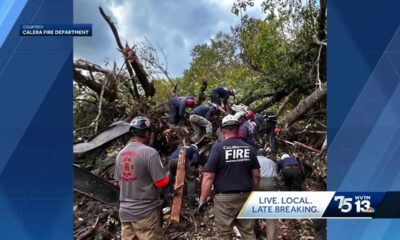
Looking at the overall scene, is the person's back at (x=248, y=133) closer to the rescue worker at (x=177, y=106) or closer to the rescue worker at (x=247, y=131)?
the rescue worker at (x=247, y=131)

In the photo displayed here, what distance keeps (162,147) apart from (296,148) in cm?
212

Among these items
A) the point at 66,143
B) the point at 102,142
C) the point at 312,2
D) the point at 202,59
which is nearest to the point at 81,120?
the point at 102,142

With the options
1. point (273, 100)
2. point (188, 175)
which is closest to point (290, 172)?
point (188, 175)

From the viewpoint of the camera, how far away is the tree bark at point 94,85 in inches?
326

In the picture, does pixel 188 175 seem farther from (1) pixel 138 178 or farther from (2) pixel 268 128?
(1) pixel 138 178

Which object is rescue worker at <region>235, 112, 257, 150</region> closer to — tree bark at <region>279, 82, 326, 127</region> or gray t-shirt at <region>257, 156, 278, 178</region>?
gray t-shirt at <region>257, 156, 278, 178</region>

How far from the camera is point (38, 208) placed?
16.9 feet

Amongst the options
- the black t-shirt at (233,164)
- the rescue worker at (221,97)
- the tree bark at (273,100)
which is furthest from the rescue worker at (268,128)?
the black t-shirt at (233,164)

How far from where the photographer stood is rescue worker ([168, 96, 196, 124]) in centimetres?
800

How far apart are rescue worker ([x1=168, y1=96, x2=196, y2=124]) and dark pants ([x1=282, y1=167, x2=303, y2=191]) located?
2.22 meters

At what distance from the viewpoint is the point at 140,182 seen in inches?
193

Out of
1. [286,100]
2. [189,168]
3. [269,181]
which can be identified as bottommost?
[269,181]

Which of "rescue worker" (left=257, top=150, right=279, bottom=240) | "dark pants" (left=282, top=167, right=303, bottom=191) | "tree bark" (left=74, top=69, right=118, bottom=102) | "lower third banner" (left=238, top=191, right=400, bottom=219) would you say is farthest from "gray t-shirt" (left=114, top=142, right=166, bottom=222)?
"tree bark" (left=74, top=69, right=118, bottom=102)

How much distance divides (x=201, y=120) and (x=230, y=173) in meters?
2.84
